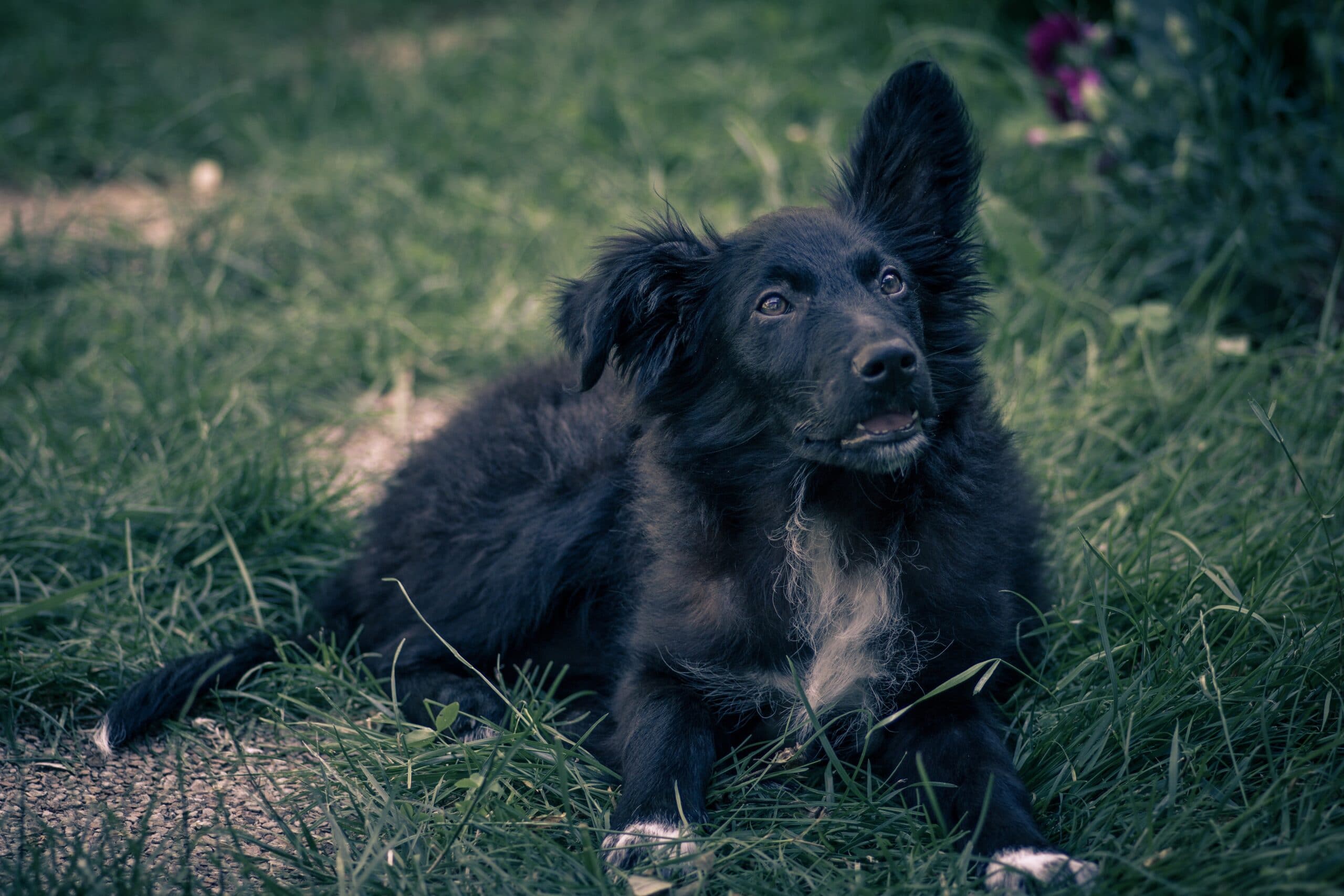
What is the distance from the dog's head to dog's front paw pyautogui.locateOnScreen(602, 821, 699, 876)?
0.82m

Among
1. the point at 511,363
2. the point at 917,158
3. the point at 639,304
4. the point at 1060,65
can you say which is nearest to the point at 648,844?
the point at 639,304

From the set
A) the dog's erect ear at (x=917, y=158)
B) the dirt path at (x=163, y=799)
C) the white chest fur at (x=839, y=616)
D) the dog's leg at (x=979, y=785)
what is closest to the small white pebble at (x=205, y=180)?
the dirt path at (x=163, y=799)

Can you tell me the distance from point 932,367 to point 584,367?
0.79 metres

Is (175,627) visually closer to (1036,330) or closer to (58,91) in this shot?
(1036,330)

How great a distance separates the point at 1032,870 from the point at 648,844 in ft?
2.33

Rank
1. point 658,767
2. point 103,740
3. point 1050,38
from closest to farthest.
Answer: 1. point 658,767
2. point 103,740
3. point 1050,38

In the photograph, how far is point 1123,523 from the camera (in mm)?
3090

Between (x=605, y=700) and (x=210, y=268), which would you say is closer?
(x=605, y=700)

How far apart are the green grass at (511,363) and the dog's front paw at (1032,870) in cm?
6

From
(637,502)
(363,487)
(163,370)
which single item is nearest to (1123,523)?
(637,502)

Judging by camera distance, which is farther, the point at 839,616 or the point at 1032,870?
the point at 839,616

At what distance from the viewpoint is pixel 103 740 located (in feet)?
8.38

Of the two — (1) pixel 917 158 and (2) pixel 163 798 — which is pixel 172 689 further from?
(1) pixel 917 158

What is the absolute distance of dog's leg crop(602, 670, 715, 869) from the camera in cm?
A: 209
